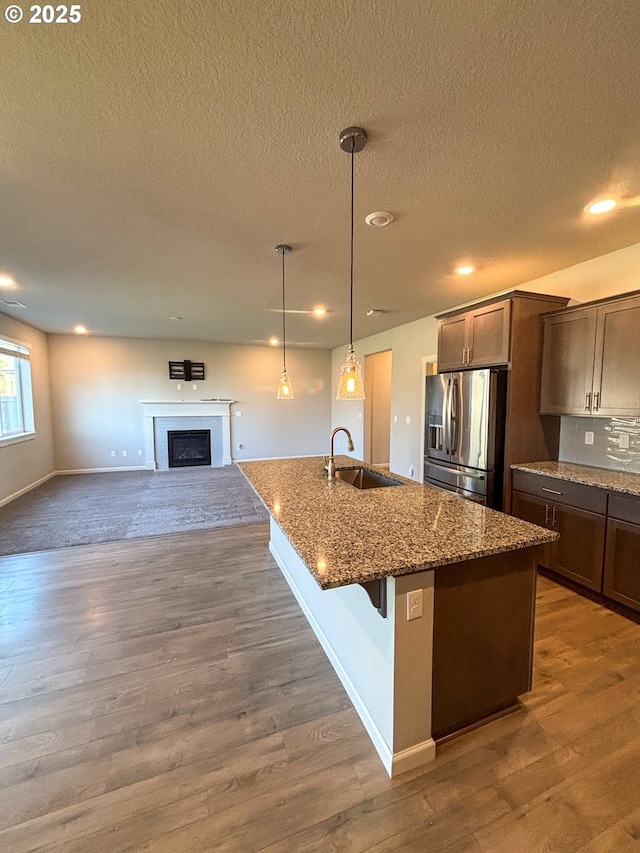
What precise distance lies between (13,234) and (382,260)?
2.81 m

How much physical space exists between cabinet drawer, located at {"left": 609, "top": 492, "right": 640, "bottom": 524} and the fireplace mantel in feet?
21.4

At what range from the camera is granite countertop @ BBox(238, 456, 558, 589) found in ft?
3.97

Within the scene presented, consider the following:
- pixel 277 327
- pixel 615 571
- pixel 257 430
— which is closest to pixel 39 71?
pixel 615 571

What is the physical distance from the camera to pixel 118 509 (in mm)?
4629

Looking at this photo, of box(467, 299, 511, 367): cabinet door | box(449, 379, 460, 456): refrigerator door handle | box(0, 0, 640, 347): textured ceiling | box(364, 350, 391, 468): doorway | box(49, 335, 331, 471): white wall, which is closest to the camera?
box(0, 0, 640, 347): textured ceiling

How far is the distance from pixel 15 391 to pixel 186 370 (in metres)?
2.75

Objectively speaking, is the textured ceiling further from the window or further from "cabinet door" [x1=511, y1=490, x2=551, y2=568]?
the window

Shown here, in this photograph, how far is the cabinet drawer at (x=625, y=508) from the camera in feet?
7.36

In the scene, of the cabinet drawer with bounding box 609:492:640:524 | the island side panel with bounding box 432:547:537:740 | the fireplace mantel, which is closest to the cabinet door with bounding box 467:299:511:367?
the cabinet drawer with bounding box 609:492:640:524

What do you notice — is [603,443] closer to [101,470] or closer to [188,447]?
[188,447]

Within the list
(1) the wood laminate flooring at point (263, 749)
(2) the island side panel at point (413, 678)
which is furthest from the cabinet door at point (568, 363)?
(2) the island side panel at point (413, 678)

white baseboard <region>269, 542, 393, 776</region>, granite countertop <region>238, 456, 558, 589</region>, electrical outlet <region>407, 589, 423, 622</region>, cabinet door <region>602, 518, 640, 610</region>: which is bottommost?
white baseboard <region>269, 542, 393, 776</region>

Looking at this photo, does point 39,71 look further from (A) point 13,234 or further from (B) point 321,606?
(B) point 321,606

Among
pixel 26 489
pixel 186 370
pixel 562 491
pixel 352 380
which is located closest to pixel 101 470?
pixel 26 489
